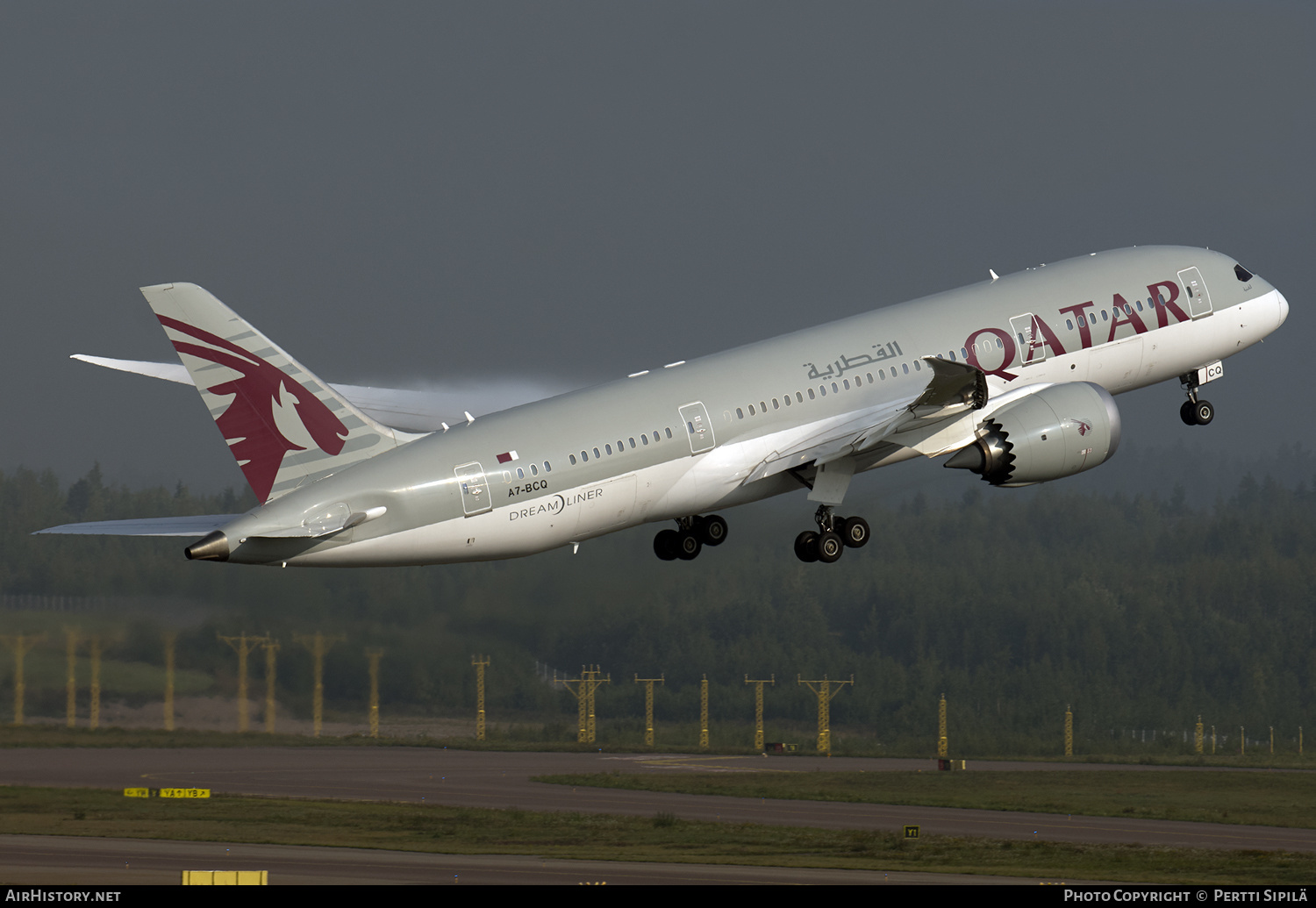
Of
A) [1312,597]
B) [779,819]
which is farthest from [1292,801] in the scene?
[1312,597]

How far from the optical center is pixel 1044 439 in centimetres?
3878

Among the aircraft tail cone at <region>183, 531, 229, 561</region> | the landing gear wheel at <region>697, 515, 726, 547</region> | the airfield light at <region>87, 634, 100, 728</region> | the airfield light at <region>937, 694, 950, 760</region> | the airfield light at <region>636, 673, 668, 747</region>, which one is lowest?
the airfield light at <region>937, 694, 950, 760</region>

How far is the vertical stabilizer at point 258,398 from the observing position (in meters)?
31.5

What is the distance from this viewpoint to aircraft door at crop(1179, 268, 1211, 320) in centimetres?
4366

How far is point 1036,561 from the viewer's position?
423ft

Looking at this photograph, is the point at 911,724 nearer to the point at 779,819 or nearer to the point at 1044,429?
the point at 779,819

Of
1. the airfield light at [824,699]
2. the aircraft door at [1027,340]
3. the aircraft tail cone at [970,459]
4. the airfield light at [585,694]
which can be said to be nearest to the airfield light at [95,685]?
the aircraft tail cone at [970,459]

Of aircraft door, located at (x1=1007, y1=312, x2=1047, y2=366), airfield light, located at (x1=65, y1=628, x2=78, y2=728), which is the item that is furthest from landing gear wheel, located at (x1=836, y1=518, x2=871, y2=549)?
airfield light, located at (x1=65, y1=628, x2=78, y2=728)

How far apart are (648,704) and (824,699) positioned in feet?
38.6

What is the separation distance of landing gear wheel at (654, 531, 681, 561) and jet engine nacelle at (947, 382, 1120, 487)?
23.4 feet

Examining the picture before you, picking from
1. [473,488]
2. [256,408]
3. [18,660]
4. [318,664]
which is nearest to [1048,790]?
[318,664]

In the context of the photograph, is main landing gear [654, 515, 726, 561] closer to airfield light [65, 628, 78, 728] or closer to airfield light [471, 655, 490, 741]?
airfield light [471, 655, 490, 741]

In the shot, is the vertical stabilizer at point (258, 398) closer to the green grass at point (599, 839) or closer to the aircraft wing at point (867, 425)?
the aircraft wing at point (867, 425)

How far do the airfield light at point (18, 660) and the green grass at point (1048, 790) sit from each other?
98.0ft
